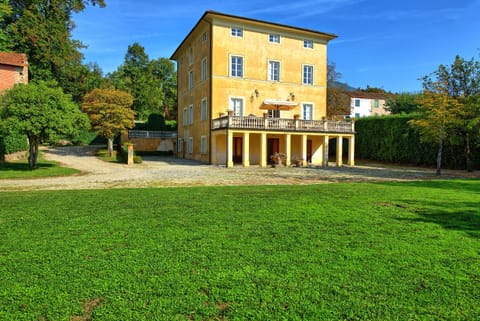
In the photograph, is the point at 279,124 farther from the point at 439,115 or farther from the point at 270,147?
the point at 439,115

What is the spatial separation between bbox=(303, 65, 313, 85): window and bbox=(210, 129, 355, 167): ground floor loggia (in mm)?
4937

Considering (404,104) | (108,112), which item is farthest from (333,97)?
(108,112)

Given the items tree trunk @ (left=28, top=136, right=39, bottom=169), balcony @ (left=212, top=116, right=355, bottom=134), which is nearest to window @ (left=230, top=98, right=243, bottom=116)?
balcony @ (left=212, top=116, right=355, bottom=134)

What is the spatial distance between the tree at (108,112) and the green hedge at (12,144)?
6648 millimetres

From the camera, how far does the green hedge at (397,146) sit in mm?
23047

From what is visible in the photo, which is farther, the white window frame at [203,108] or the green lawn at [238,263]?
the white window frame at [203,108]

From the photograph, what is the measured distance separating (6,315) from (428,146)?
2705 cm

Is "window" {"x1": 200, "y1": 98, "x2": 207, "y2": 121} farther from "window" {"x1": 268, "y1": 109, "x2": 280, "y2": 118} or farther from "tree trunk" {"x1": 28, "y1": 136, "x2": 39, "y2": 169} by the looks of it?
"tree trunk" {"x1": 28, "y1": 136, "x2": 39, "y2": 169}

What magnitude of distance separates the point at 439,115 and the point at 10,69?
3228 cm

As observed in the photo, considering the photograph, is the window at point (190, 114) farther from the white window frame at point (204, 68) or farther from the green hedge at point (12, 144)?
the green hedge at point (12, 144)

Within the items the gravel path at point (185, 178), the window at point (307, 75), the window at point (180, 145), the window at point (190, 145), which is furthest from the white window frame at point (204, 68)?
the gravel path at point (185, 178)

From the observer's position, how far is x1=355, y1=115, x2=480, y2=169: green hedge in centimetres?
2305

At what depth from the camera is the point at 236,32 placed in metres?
→ 25.5

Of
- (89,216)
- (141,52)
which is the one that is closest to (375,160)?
(89,216)
